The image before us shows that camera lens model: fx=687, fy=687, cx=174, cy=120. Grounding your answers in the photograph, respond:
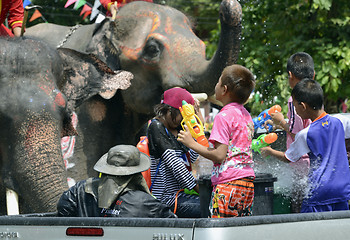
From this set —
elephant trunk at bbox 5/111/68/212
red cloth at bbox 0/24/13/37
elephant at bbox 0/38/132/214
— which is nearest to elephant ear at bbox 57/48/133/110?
elephant at bbox 0/38/132/214

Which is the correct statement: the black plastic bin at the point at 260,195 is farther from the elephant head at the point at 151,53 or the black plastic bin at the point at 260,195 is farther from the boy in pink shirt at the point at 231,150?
the elephant head at the point at 151,53

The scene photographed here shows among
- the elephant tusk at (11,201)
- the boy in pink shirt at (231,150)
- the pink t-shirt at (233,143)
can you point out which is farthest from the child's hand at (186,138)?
the elephant tusk at (11,201)

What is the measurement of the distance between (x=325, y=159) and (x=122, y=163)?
1205mm

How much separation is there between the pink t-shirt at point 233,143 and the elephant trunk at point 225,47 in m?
3.50

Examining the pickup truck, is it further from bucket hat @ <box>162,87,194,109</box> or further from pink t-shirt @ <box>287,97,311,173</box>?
bucket hat @ <box>162,87,194,109</box>

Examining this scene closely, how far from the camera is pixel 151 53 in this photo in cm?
857

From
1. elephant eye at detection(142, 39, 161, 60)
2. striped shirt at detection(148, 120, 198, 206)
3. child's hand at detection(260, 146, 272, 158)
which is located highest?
child's hand at detection(260, 146, 272, 158)

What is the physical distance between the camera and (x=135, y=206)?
3787 millimetres

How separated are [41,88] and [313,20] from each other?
697cm

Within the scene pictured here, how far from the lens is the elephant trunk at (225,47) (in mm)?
7417

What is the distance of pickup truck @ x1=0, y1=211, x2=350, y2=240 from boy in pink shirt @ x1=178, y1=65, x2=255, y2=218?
2.52ft

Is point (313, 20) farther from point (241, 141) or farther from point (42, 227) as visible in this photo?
point (42, 227)

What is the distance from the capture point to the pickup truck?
3.09 meters

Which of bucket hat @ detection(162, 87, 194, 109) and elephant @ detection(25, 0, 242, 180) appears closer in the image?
bucket hat @ detection(162, 87, 194, 109)
